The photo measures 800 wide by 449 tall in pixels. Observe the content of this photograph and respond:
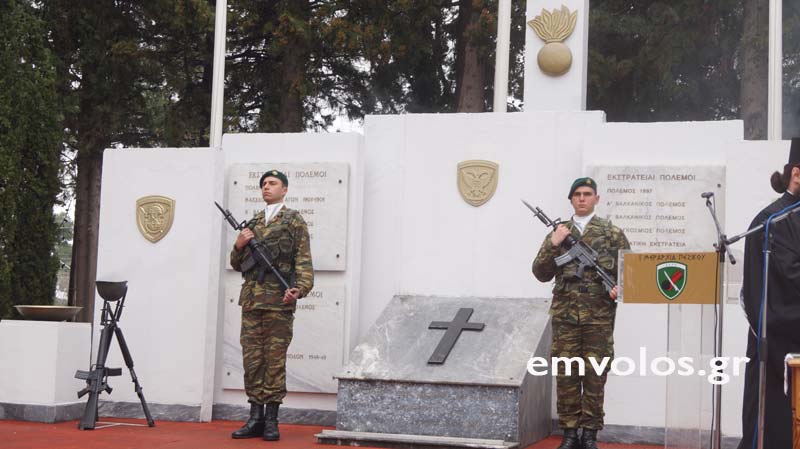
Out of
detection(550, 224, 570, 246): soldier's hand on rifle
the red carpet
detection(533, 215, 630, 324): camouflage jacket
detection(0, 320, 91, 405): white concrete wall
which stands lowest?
the red carpet

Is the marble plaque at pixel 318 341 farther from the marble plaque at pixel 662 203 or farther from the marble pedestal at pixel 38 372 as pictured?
the marble plaque at pixel 662 203

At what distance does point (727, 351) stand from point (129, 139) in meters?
13.2

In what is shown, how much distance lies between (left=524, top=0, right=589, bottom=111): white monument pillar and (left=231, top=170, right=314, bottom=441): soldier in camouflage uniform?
2376 millimetres

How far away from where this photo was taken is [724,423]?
7.64 m

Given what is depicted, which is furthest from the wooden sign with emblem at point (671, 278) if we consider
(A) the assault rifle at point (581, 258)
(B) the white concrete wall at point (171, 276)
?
(B) the white concrete wall at point (171, 276)

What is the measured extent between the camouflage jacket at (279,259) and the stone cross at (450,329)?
3.21 feet

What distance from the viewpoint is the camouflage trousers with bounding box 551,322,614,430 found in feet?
22.7

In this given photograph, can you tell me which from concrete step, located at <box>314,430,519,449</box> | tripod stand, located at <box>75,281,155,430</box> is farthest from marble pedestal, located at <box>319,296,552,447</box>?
tripod stand, located at <box>75,281,155,430</box>

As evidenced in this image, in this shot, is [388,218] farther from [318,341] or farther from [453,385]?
[453,385]

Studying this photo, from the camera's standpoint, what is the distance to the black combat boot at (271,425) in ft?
24.3

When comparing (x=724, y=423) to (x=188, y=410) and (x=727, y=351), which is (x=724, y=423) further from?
(x=188, y=410)

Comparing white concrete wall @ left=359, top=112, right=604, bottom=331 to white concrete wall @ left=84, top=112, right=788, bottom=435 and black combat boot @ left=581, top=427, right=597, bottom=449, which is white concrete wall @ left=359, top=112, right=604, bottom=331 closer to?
white concrete wall @ left=84, top=112, right=788, bottom=435

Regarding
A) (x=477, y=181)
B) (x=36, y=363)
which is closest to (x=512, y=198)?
(x=477, y=181)

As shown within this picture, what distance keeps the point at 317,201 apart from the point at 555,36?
93.1 inches
